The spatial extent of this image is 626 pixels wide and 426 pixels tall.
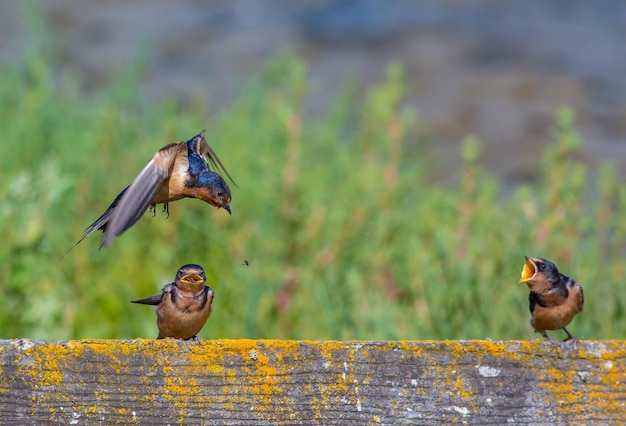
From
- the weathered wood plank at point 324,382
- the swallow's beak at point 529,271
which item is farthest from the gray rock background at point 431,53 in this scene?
the weathered wood plank at point 324,382

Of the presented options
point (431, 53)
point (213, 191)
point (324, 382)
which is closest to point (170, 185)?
point (213, 191)

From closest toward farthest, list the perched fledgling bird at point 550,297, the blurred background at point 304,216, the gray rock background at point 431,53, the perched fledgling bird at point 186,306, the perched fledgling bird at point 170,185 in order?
1. the perched fledgling bird at point 170,185
2. the perched fledgling bird at point 186,306
3. the perched fledgling bird at point 550,297
4. the blurred background at point 304,216
5. the gray rock background at point 431,53

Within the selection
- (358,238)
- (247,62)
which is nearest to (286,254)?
(358,238)

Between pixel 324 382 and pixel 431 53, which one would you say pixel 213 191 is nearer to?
pixel 324 382

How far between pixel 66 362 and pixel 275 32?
1138 cm

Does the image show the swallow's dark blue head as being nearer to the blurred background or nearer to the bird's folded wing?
the bird's folded wing

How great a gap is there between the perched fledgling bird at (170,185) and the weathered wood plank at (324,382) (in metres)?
0.50

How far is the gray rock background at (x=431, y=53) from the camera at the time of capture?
1116cm

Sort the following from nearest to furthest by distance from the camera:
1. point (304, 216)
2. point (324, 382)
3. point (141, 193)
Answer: point (324, 382) → point (141, 193) → point (304, 216)

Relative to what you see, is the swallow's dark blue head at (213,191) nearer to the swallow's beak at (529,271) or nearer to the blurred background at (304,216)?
the swallow's beak at (529,271)

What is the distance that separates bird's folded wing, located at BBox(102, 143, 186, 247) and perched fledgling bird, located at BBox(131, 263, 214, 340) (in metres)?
0.37

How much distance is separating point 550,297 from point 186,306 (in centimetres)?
113

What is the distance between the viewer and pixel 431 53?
12.8 metres

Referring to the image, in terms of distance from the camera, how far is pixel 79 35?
12.7m
